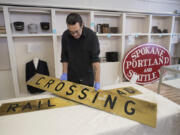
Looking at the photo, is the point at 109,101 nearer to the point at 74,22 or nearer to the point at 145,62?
the point at 74,22

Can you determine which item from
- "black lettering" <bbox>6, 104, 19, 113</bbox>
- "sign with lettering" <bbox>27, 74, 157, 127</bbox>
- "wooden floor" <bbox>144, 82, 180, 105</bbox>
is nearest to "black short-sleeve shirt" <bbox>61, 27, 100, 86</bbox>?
"sign with lettering" <bbox>27, 74, 157, 127</bbox>

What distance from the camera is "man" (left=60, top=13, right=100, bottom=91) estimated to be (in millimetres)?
1413

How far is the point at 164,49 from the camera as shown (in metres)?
2.95

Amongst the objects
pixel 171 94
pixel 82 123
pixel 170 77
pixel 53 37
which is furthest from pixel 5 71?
pixel 171 94

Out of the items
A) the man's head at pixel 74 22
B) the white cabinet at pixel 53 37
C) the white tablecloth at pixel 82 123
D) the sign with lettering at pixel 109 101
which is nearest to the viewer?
the white tablecloth at pixel 82 123

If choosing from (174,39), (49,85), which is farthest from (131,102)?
(174,39)

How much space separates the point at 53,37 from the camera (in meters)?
2.17

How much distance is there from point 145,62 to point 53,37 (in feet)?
6.56

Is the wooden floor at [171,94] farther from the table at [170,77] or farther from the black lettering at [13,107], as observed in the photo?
the black lettering at [13,107]

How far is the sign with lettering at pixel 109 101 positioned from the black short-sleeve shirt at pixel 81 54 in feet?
1.12

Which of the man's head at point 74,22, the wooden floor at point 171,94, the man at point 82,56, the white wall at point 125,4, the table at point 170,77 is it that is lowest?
the wooden floor at point 171,94

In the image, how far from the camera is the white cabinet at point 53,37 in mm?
2076

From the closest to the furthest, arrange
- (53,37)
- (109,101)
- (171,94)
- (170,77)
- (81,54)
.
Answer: (109,101) → (81,54) → (53,37) → (170,77) → (171,94)

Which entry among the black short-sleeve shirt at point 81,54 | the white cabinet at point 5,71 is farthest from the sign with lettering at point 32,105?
the white cabinet at point 5,71
